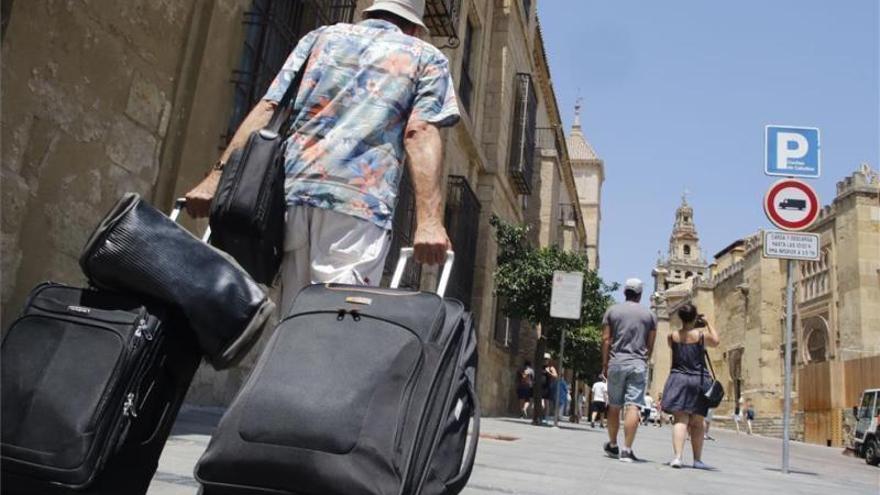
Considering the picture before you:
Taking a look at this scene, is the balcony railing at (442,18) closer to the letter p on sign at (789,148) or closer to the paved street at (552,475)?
the letter p on sign at (789,148)

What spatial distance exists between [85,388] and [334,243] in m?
0.82

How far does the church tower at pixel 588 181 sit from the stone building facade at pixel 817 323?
11.3 meters

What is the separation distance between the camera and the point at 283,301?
2.42 metres

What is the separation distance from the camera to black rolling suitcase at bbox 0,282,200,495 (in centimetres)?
167

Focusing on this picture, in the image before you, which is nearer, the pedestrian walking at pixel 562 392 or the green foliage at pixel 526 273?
the pedestrian walking at pixel 562 392

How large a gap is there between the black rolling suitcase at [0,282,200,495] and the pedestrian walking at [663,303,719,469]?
541 cm

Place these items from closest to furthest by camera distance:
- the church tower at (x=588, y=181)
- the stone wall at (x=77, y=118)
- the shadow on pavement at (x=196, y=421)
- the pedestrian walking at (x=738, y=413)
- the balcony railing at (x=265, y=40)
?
1. the stone wall at (x=77, y=118)
2. the shadow on pavement at (x=196, y=421)
3. the balcony railing at (x=265, y=40)
4. the pedestrian walking at (x=738, y=413)
5. the church tower at (x=588, y=181)

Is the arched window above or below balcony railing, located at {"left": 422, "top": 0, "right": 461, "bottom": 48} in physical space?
below

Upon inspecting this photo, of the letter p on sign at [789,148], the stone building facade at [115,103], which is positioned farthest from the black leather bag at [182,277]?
the letter p on sign at [789,148]

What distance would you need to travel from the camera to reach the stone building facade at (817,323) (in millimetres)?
30672

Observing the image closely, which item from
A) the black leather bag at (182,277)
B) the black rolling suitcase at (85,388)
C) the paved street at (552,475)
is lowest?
the paved street at (552,475)

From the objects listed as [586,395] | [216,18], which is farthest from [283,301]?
[586,395]

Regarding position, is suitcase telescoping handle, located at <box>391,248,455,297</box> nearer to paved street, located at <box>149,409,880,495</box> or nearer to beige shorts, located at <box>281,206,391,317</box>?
beige shorts, located at <box>281,206,391,317</box>

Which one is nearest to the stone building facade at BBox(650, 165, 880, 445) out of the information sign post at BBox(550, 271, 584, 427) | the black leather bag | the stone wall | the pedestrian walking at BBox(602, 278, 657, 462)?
the information sign post at BBox(550, 271, 584, 427)
